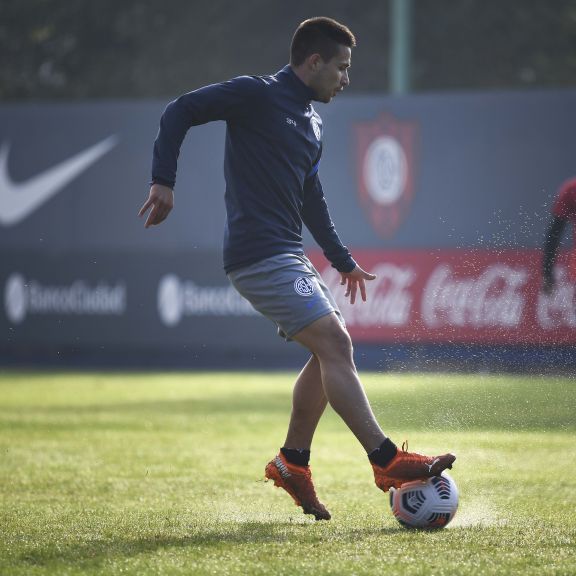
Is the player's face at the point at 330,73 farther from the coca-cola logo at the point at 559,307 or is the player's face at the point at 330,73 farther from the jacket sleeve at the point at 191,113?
the coca-cola logo at the point at 559,307

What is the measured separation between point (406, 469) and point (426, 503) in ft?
0.71

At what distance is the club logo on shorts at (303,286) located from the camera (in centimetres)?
569

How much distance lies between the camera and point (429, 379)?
256 inches

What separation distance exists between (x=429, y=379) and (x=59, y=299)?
1357 cm

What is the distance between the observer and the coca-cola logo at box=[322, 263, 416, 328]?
58.1ft

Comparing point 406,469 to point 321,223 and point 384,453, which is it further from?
point 321,223

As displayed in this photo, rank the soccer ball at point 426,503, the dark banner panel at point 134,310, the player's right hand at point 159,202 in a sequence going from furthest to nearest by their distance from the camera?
the dark banner panel at point 134,310, the soccer ball at point 426,503, the player's right hand at point 159,202

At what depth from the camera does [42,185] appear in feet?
65.5

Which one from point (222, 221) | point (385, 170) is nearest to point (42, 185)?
point (222, 221)

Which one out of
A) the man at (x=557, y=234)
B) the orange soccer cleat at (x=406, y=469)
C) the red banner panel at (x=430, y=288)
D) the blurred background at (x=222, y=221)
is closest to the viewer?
the orange soccer cleat at (x=406, y=469)

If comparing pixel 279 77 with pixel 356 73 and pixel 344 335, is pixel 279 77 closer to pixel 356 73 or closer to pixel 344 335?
pixel 344 335

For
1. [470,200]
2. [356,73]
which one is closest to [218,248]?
[470,200]

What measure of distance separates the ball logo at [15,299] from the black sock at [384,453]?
14.6 meters

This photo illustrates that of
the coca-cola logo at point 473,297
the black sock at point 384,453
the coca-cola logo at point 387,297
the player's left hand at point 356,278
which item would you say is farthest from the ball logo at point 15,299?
the black sock at point 384,453
